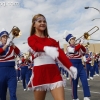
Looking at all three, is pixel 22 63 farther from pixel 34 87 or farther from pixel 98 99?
pixel 34 87

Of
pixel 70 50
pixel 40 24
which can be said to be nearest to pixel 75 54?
pixel 70 50

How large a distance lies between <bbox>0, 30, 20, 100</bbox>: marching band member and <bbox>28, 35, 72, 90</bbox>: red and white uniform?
2.17 meters

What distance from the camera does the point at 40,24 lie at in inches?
178

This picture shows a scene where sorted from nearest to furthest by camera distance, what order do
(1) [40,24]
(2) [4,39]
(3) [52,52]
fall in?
(3) [52,52]
(1) [40,24]
(2) [4,39]

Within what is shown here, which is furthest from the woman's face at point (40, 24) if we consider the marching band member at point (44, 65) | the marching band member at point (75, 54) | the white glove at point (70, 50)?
the white glove at point (70, 50)

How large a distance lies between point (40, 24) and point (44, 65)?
0.64 meters

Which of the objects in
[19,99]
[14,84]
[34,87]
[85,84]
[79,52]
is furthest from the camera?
[19,99]

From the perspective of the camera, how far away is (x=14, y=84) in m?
6.60

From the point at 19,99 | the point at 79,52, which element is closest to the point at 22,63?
the point at 19,99

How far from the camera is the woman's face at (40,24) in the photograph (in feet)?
14.8

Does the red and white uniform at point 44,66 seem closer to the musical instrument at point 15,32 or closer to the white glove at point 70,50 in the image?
the musical instrument at point 15,32

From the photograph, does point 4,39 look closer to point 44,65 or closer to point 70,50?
point 70,50

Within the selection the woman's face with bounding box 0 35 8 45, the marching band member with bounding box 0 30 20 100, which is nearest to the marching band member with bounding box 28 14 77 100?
the marching band member with bounding box 0 30 20 100

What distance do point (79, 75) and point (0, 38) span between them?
8.64 ft
